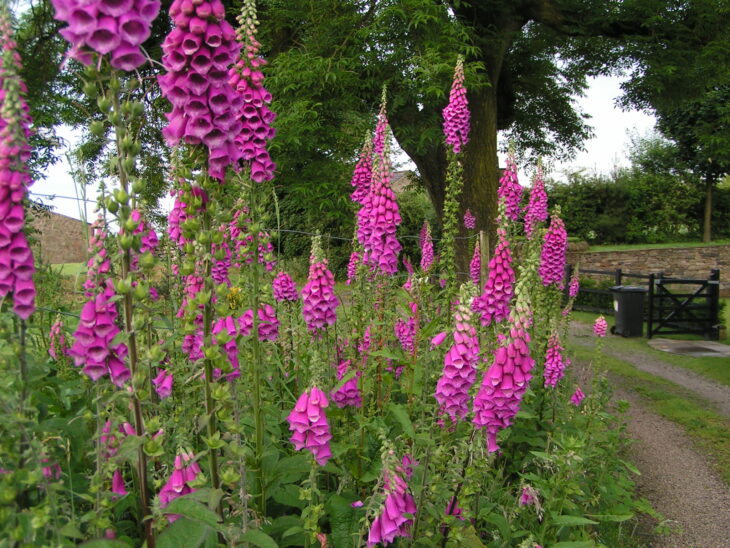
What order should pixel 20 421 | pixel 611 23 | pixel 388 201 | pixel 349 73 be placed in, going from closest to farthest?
pixel 20 421 < pixel 388 201 < pixel 349 73 < pixel 611 23

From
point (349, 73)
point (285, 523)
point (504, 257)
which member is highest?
point (349, 73)

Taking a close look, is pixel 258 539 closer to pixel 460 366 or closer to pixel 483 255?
pixel 460 366

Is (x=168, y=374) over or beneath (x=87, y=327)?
beneath

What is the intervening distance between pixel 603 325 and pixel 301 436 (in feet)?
17.3

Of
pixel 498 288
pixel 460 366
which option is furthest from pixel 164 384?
pixel 498 288

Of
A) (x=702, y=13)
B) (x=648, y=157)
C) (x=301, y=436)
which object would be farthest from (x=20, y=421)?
(x=648, y=157)

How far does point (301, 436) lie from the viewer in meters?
2.04

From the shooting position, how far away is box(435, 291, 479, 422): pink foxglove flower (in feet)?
7.32

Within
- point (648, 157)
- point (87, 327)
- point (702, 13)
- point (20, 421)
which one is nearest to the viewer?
point (20, 421)

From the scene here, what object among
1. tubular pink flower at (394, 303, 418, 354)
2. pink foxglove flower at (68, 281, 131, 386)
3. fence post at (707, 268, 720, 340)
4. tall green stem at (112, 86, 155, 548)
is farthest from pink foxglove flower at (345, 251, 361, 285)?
fence post at (707, 268, 720, 340)

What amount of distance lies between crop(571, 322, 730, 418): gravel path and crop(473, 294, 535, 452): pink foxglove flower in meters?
7.14

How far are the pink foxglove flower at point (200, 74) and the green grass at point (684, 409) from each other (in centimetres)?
511

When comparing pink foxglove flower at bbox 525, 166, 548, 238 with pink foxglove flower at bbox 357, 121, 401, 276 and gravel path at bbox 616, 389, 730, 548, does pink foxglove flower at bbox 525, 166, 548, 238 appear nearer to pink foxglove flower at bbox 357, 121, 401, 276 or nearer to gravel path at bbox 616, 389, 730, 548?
gravel path at bbox 616, 389, 730, 548

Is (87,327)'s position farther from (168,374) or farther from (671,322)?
(671,322)
